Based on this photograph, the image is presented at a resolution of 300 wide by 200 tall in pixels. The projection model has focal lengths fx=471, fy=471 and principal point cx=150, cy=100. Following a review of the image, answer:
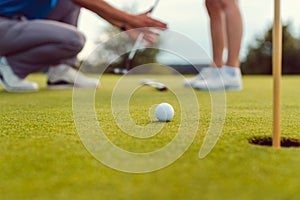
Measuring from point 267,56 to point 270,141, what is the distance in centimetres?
1819

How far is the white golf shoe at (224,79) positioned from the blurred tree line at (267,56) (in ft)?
47.4

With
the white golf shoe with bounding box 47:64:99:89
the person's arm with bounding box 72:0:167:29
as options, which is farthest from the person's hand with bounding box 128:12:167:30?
the white golf shoe with bounding box 47:64:99:89

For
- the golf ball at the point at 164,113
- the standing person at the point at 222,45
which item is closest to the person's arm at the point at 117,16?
the golf ball at the point at 164,113

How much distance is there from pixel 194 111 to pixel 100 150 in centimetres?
102

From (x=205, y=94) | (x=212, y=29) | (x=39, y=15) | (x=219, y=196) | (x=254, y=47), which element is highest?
(x=219, y=196)

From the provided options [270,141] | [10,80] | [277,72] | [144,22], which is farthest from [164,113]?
[10,80]

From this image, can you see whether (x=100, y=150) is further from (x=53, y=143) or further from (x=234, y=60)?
(x=234, y=60)

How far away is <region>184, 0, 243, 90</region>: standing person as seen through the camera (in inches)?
156

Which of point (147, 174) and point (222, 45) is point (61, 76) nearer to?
point (222, 45)

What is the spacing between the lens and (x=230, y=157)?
1.48 meters

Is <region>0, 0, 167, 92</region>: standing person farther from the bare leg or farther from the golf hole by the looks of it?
the golf hole

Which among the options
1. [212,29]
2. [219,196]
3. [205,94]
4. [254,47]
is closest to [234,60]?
[212,29]

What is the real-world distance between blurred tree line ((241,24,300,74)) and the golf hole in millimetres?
16791

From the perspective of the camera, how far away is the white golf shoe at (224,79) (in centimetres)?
396
